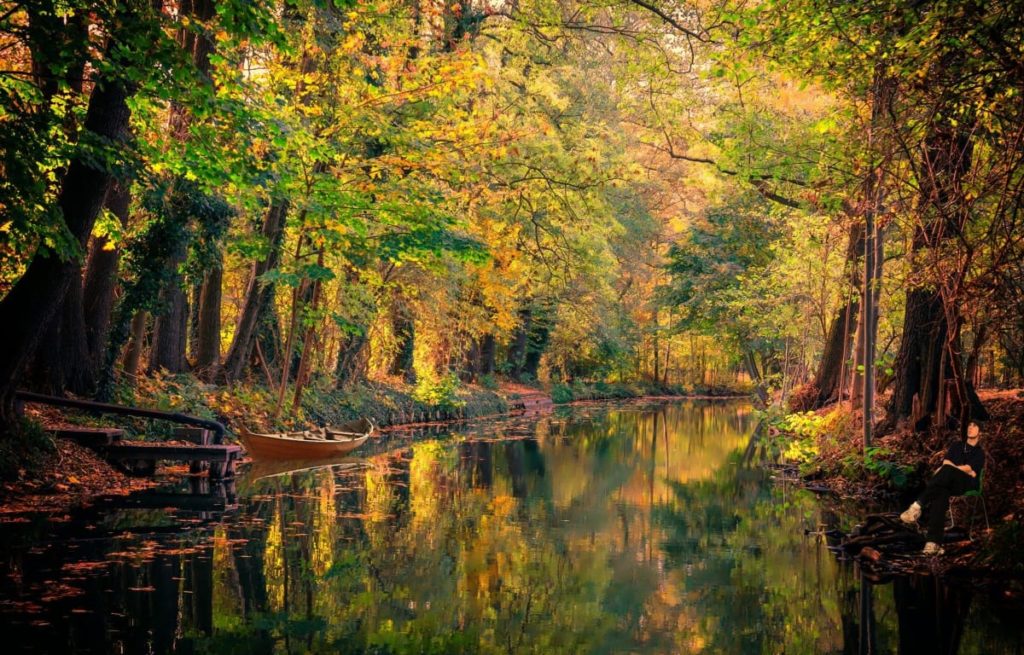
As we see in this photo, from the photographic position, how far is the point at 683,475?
2047cm

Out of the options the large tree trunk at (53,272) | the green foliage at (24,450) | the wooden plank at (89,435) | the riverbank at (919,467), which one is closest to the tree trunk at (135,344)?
the wooden plank at (89,435)

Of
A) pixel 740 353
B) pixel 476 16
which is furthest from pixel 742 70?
pixel 740 353

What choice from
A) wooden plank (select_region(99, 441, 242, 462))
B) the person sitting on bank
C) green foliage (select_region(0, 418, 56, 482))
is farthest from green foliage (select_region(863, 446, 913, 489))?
green foliage (select_region(0, 418, 56, 482))

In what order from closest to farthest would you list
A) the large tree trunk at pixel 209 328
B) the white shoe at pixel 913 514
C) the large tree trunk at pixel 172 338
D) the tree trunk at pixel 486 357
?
the white shoe at pixel 913 514, the large tree trunk at pixel 172 338, the large tree trunk at pixel 209 328, the tree trunk at pixel 486 357

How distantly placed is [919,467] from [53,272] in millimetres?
12478

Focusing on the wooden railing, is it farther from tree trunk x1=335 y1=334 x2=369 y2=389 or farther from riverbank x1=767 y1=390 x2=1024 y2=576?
riverbank x1=767 y1=390 x2=1024 y2=576

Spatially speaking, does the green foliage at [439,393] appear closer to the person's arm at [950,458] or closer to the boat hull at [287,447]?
the boat hull at [287,447]

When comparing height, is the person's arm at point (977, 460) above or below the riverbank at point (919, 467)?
above

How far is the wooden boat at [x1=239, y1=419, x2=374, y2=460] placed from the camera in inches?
746

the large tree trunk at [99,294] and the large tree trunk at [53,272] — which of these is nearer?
the large tree trunk at [53,272]

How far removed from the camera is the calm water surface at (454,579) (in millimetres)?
7434

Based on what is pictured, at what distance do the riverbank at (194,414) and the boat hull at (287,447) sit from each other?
1109mm

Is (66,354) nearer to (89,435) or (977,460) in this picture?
(89,435)

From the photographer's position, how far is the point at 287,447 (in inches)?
762
